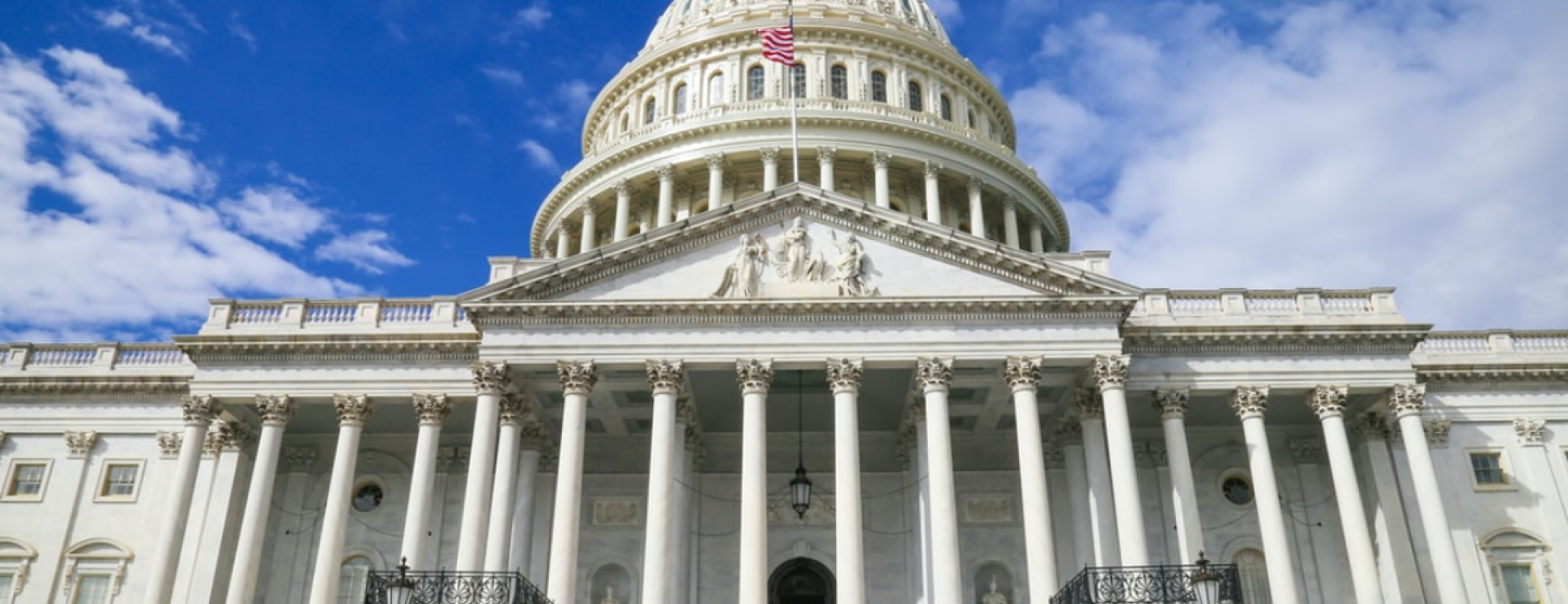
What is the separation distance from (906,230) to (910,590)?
35.2ft

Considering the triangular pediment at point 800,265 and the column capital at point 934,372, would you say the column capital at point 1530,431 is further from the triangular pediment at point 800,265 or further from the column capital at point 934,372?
the column capital at point 934,372

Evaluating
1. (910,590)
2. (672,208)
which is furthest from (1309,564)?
(672,208)

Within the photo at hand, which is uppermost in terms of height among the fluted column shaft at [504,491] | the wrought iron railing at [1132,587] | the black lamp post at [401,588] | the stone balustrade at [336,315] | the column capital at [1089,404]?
the stone balustrade at [336,315]

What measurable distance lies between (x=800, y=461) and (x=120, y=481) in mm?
20143

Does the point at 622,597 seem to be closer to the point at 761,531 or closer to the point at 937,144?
the point at 761,531

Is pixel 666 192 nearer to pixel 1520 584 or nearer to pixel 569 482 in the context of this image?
pixel 569 482

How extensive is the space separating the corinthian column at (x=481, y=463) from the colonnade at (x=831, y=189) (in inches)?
734

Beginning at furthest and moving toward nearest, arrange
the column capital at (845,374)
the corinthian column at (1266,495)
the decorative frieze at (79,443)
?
the decorative frieze at (79,443) < the column capital at (845,374) < the corinthian column at (1266,495)

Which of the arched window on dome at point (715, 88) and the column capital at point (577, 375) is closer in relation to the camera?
the column capital at point (577, 375)

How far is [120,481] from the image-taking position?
33875 mm

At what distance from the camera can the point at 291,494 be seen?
3434 cm

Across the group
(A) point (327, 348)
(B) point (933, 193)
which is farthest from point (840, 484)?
(B) point (933, 193)

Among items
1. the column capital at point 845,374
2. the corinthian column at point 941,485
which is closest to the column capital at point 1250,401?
the corinthian column at point 941,485

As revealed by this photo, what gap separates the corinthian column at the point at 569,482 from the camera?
26031 mm
